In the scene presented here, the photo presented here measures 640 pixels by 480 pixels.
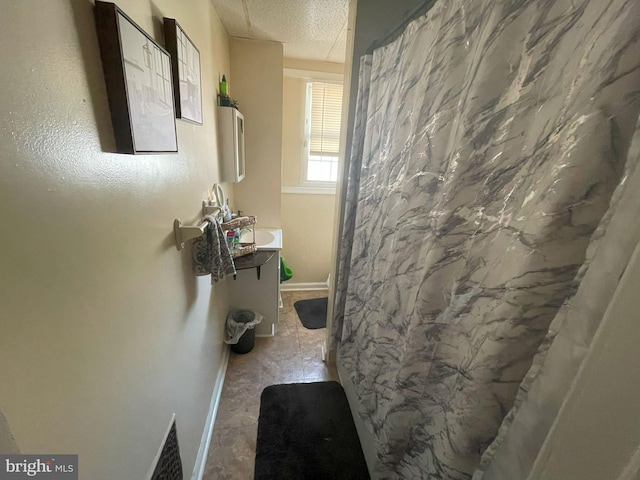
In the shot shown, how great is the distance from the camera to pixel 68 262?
1.57ft

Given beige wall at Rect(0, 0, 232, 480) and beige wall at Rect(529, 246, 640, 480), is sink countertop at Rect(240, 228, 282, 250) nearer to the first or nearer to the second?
beige wall at Rect(0, 0, 232, 480)

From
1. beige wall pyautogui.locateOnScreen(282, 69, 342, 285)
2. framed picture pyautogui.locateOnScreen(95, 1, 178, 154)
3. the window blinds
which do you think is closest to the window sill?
beige wall pyautogui.locateOnScreen(282, 69, 342, 285)

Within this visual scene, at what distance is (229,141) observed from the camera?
1.80 metres

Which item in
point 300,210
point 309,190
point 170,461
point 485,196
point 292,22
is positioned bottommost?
point 170,461

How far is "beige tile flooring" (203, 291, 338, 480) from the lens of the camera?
1.39 metres

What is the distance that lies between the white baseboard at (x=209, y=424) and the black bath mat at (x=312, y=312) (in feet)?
2.64

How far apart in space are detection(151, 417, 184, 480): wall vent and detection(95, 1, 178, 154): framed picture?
945 millimetres

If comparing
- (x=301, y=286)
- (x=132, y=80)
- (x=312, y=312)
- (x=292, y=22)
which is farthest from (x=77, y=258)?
(x=301, y=286)

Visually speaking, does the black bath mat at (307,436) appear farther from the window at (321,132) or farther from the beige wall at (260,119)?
the window at (321,132)

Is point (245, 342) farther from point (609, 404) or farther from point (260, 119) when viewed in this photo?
point (609, 404)

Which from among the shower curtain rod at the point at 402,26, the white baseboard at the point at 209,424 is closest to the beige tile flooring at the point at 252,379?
the white baseboard at the point at 209,424

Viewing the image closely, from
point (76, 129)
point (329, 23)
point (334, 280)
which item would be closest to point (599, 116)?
point (76, 129)

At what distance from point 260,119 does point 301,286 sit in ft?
5.98

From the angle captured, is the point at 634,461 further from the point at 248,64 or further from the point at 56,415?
the point at 248,64
